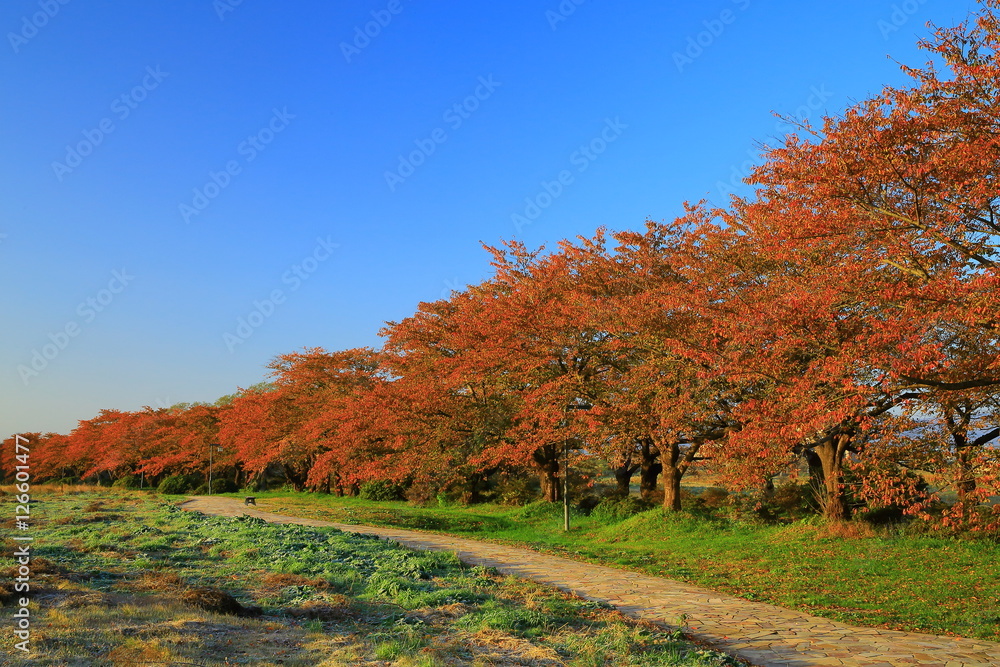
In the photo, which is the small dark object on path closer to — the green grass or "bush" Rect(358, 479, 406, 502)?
the green grass

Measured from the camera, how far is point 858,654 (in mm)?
7527

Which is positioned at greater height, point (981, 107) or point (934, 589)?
point (981, 107)

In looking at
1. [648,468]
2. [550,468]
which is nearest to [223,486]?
[550,468]

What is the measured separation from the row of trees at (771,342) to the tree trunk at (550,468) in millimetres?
124

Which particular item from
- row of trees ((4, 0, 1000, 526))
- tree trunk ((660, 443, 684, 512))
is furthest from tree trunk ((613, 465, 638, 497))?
tree trunk ((660, 443, 684, 512))

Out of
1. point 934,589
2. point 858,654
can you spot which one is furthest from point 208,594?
point 934,589

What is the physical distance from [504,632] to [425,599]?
1877 mm

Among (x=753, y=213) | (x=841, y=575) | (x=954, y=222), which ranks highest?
(x=753, y=213)

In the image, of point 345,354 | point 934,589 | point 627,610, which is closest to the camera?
point 627,610

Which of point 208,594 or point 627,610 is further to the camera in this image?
point 627,610

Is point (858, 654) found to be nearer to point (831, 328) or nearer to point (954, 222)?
point (831, 328)

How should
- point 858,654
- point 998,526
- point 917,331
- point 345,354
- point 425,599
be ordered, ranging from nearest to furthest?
1. point 858,654
2. point 917,331
3. point 425,599
4. point 998,526
5. point 345,354

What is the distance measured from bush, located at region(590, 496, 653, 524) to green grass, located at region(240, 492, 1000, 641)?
50 cm

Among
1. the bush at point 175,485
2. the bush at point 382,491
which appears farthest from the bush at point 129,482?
the bush at point 382,491
